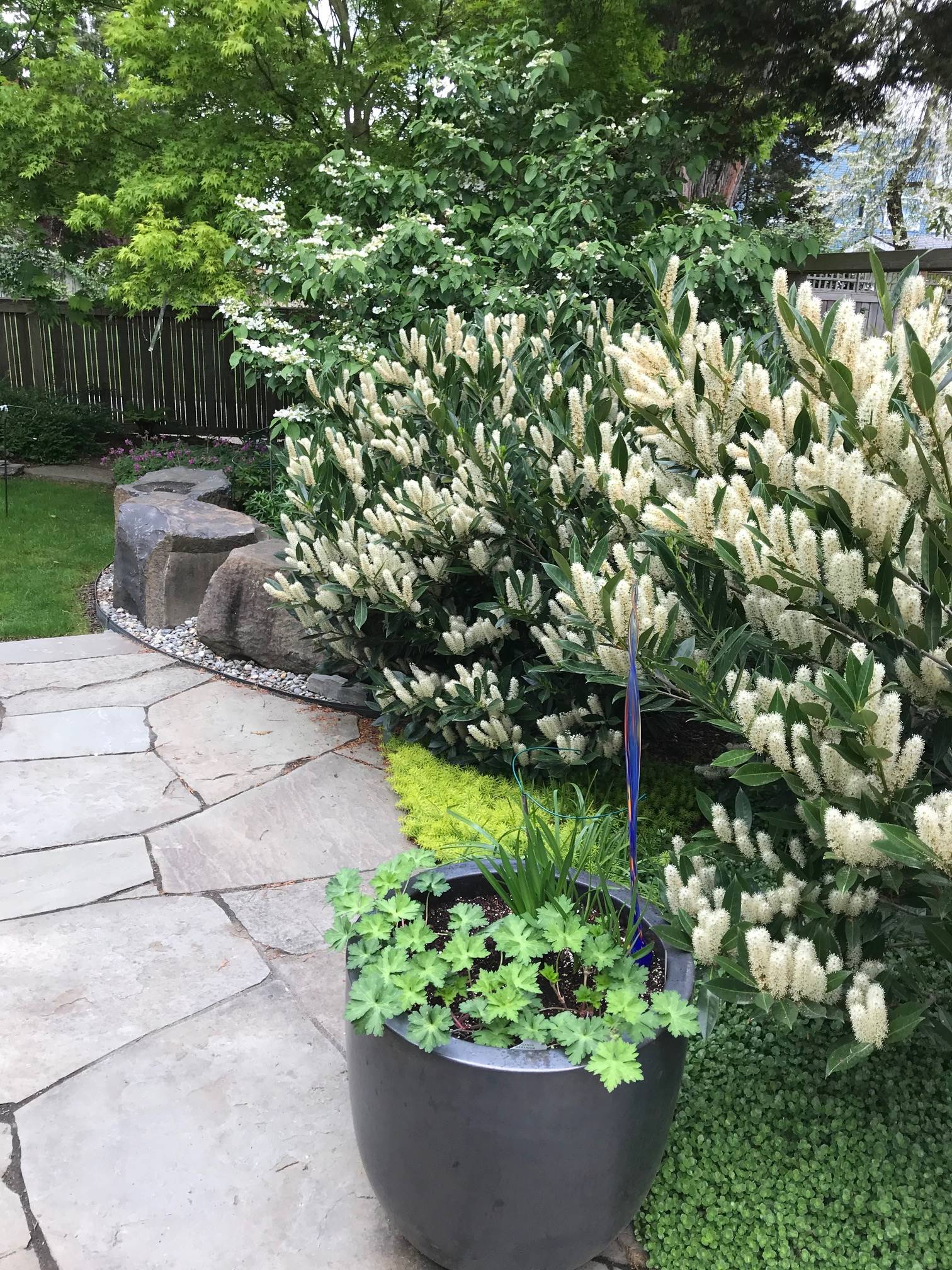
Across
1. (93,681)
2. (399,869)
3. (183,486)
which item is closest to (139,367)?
(183,486)

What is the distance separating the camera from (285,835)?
3.29 m

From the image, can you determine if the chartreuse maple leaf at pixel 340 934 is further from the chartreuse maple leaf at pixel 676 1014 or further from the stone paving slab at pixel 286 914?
the stone paving slab at pixel 286 914

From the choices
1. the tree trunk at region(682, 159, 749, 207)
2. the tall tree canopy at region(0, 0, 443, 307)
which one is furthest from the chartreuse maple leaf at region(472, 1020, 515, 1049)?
the tree trunk at region(682, 159, 749, 207)

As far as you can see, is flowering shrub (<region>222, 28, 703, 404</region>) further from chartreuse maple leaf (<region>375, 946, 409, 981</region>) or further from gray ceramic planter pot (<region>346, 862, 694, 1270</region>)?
gray ceramic planter pot (<region>346, 862, 694, 1270</region>)

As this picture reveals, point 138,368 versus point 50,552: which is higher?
point 138,368

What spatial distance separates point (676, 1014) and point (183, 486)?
19.9ft

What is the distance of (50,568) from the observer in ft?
21.9

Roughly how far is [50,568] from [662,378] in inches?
226

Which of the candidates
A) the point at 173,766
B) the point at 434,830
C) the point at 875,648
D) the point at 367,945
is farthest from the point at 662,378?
the point at 173,766

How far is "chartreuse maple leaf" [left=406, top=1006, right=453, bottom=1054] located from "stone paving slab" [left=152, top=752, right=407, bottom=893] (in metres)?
1.47

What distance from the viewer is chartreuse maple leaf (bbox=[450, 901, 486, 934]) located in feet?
6.15

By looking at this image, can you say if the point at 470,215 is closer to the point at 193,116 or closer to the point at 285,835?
the point at 193,116

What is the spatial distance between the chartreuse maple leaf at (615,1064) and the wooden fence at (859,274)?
14.7 ft

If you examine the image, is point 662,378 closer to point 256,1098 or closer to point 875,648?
point 875,648
